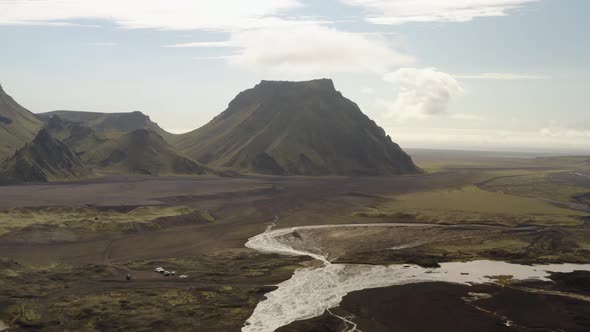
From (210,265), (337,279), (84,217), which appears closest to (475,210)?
(337,279)

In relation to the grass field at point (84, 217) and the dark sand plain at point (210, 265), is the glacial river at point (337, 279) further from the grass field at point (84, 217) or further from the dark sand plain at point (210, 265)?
the grass field at point (84, 217)

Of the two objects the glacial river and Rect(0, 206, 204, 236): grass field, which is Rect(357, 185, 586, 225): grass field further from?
Rect(0, 206, 204, 236): grass field

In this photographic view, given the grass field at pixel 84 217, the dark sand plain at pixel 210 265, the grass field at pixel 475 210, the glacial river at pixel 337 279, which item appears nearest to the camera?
the dark sand plain at pixel 210 265

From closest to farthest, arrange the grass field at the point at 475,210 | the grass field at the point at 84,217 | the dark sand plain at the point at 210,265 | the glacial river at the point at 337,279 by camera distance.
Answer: the dark sand plain at the point at 210,265 < the glacial river at the point at 337,279 < the grass field at the point at 84,217 < the grass field at the point at 475,210

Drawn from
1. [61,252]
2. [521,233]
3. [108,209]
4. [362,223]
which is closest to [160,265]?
[61,252]

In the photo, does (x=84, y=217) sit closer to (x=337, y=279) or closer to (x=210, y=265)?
(x=210, y=265)

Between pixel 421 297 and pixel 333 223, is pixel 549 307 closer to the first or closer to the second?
pixel 421 297

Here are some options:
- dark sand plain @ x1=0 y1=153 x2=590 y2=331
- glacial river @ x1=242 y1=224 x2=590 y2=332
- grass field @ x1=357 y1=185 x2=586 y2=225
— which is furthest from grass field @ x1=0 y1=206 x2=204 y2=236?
grass field @ x1=357 y1=185 x2=586 y2=225

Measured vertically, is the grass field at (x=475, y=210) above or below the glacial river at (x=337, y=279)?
above

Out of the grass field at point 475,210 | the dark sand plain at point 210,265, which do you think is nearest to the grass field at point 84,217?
the dark sand plain at point 210,265
